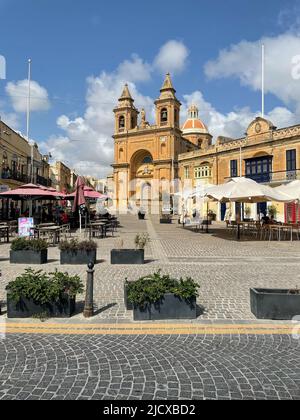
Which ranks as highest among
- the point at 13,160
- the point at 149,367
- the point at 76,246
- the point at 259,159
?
the point at 259,159

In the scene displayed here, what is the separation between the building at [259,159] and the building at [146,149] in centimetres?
1322

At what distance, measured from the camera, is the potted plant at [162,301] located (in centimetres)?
504

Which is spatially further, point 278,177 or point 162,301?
point 278,177

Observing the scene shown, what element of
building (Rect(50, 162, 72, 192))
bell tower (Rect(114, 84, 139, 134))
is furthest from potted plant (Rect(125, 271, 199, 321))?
building (Rect(50, 162, 72, 192))

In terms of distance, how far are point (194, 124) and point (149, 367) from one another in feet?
254

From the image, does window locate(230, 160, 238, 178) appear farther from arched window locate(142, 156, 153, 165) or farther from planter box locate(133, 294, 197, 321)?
planter box locate(133, 294, 197, 321)

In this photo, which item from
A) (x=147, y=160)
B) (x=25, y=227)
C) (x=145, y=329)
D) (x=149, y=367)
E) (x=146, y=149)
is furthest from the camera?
(x=147, y=160)

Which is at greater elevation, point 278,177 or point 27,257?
point 278,177

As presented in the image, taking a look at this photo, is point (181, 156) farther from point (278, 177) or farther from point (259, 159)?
point (278, 177)

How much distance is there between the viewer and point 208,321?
16.6 ft

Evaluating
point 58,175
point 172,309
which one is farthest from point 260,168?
point 58,175

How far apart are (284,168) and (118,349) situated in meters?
31.6

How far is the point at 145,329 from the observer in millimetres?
4738
